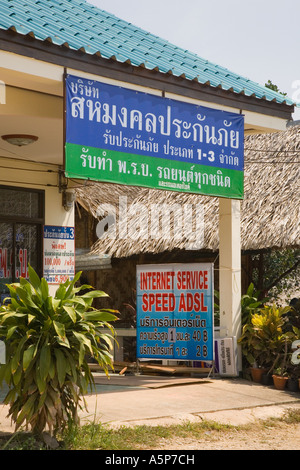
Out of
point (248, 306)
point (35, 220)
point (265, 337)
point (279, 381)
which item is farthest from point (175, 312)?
point (35, 220)

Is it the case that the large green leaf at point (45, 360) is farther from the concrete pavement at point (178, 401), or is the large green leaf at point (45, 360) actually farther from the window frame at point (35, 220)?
the window frame at point (35, 220)

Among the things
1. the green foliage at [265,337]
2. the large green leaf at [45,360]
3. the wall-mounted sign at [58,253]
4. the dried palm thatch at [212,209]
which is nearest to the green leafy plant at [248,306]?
the green foliage at [265,337]

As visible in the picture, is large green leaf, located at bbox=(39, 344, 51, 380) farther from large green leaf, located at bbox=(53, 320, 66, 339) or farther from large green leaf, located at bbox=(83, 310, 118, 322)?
large green leaf, located at bbox=(83, 310, 118, 322)

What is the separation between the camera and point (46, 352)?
22.8 ft

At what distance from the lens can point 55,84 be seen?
9.38 m

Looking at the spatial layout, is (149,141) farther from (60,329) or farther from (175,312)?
(60,329)

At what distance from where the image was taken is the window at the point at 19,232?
1286 cm

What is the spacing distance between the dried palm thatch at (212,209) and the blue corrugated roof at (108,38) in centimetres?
253

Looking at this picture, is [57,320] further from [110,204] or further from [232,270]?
[110,204]

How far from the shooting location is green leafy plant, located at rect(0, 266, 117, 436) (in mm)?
6949

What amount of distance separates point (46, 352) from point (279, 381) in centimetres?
522

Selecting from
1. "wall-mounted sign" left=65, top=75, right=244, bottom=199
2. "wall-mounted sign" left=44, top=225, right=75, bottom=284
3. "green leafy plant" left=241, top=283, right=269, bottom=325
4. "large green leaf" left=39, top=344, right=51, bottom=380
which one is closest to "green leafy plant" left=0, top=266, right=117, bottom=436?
"large green leaf" left=39, top=344, right=51, bottom=380

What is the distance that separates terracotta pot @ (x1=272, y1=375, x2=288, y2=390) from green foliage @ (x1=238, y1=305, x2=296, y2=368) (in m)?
0.33
